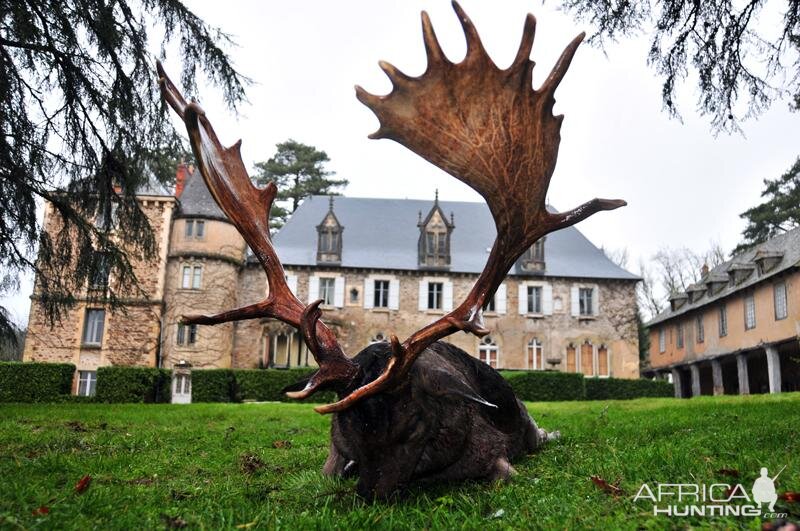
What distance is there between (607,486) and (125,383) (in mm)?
21148

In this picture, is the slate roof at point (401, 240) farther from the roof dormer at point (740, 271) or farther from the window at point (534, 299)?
the roof dormer at point (740, 271)

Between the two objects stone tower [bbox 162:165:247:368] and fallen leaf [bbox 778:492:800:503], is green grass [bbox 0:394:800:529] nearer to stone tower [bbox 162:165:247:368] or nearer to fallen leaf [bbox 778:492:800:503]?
fallen leaf [bbox 778:492:800:503]

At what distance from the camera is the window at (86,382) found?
30266 millimetres

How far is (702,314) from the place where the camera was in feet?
107

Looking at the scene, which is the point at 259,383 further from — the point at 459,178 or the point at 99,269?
the point at 459,178

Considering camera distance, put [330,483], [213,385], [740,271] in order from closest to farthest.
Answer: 1. [330,483]
2. [213,385]
3. [740,271]

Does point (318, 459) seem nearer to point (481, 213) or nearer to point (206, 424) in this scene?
point (206, 424)

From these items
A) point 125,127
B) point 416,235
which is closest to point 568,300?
point 416,235

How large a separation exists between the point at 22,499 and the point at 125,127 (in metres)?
6.89

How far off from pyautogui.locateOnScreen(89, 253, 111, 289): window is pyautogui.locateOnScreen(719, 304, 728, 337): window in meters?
28.6

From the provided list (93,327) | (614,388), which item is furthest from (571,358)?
(93,327)

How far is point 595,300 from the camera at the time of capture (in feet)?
110

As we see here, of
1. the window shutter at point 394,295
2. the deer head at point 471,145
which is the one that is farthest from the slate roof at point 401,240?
the deer head at point 471,145

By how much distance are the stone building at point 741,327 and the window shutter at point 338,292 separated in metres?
18.4
